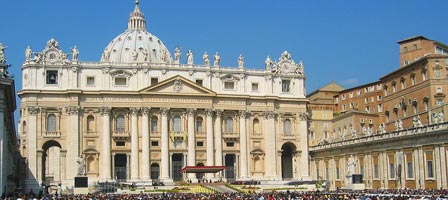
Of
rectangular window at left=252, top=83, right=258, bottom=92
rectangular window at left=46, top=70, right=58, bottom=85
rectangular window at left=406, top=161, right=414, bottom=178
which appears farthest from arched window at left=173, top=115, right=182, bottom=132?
rectangular window at left=406, top=161, right=414, bottom=178

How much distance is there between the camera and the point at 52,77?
9819cm

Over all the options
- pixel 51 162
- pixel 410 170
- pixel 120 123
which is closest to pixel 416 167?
pixel 410 170

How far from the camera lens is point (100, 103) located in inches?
3878

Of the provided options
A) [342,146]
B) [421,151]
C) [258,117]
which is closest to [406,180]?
[421,151]

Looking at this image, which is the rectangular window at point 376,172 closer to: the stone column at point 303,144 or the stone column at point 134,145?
the stone column at point 303,144

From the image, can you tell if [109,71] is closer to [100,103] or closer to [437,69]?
[100,103]

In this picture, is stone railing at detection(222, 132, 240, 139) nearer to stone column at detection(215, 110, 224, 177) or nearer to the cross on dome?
stone column at detection(215, 110, 224, 177)

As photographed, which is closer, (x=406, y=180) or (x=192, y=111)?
(x=406, y=180)

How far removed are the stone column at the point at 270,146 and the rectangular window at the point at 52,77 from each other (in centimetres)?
3111

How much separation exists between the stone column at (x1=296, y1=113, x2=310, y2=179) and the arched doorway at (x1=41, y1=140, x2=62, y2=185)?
35.9 meters

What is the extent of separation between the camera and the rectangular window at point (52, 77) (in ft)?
321

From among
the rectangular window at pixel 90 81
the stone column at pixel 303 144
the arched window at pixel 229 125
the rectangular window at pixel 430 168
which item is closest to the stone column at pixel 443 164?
the rectangular window at pixel 430 168

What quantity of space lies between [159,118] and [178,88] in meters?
5.07

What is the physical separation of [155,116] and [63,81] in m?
13.7
